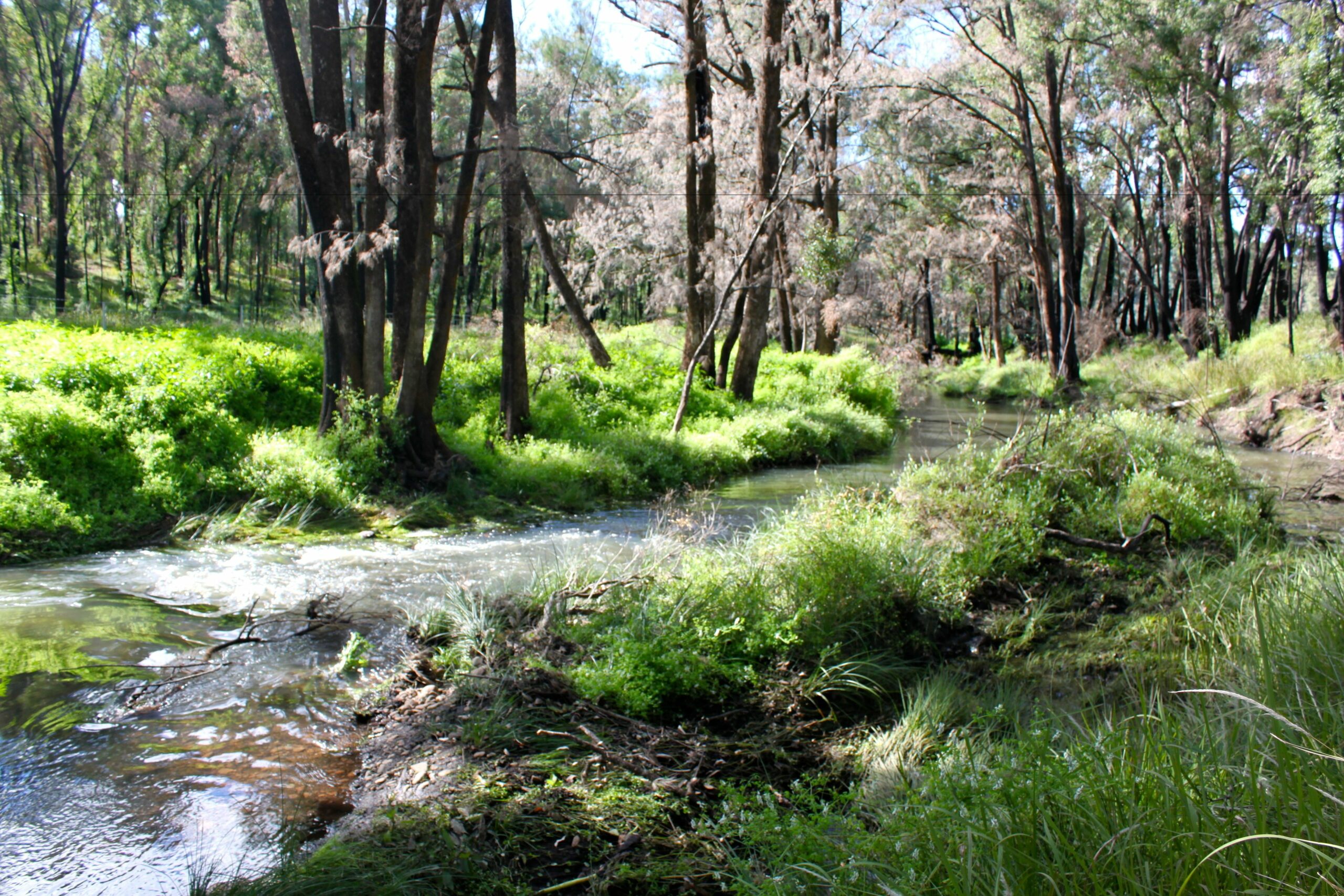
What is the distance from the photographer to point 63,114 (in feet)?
95.3

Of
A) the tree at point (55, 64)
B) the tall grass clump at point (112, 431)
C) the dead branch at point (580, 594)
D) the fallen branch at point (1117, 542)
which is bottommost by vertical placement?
the dead branch at point (580, 594)

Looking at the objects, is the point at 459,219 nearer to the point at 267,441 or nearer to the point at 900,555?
the point at 267,441

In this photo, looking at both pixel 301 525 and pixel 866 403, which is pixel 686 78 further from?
pixel 301 525

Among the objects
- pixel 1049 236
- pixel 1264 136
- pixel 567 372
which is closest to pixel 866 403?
pixel 567 372

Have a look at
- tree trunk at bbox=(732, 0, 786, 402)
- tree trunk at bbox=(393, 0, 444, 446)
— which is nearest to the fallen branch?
tree trunk at bbox=(393, 0, 444, 446)

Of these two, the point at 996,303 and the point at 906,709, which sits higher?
the point at 996,303

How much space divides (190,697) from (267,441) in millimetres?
6738

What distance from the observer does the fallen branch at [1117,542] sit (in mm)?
7477

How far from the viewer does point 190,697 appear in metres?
5.69

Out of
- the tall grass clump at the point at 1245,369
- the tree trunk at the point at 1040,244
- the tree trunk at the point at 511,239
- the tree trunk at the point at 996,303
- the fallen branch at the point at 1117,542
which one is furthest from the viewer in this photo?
the tree trunk at the point at 996,303

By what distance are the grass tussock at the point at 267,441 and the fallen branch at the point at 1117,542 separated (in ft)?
21.5

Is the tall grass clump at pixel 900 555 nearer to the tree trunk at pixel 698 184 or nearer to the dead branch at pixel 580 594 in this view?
the dead branch at pixel 580 594

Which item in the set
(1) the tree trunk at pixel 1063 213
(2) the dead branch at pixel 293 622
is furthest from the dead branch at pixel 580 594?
(1) the tree trunk at pixel 1063 213

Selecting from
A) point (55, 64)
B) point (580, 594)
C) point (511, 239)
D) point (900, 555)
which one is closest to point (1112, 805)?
point (900, 555)
